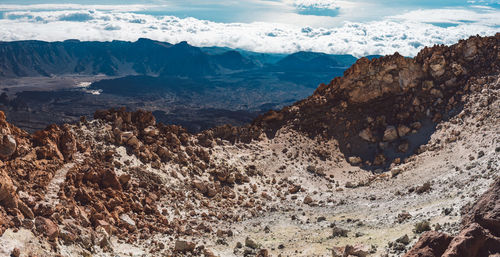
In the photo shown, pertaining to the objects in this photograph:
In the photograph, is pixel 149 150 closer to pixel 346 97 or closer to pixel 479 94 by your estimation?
pixel 346 97

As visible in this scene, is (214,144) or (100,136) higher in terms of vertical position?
(100,136)

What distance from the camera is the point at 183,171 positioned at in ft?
88.4

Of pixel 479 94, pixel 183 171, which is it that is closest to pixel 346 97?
pixel 479 94

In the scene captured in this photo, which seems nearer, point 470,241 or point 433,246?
point 470,241

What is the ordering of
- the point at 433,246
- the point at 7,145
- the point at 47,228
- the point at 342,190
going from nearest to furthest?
the point at 433,246 → the point at 47,228 → the point at 7,145 → the point at 342,190

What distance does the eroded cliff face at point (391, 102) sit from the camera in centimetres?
3447

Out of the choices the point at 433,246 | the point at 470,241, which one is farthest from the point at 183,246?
the point at 470,241

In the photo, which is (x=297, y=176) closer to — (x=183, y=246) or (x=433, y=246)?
(x=183, y=246)

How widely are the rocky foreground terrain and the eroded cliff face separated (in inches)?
4.3

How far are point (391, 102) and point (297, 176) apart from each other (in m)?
12.1

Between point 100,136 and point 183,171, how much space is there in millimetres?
5356

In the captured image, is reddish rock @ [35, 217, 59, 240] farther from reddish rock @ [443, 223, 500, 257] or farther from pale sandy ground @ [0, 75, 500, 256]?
reddish rock @ [443, 223, 500, 257]

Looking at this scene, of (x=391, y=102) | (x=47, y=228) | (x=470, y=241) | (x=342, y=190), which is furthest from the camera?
(x=391, y=102)

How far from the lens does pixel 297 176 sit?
104 feet
